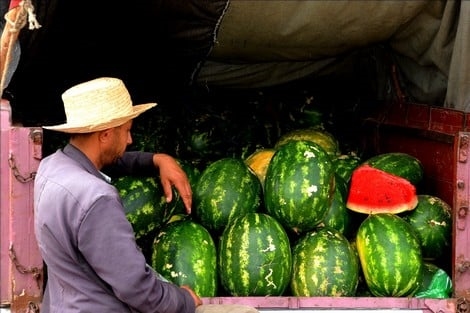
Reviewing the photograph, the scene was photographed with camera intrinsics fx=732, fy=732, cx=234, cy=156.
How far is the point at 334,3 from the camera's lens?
423cm

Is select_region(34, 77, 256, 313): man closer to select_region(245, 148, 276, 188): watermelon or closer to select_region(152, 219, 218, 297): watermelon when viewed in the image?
select_region(152, 219, 218, 297): watermelon

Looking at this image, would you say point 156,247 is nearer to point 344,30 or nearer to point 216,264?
point 216,264

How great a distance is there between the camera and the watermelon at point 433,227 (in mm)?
3736

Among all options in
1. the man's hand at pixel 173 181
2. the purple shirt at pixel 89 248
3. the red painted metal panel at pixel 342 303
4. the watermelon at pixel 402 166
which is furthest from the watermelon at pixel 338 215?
the purple shirt at pixel 89 248

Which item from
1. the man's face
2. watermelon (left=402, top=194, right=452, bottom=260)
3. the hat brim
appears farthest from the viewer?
watermelon (left=402, top=194, right=452, bottom=260)

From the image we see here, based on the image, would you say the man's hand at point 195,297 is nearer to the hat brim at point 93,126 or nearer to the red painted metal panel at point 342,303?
the red painted metal panel at point 342,303

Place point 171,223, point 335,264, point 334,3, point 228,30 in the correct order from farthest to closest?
point 228,30 → point 334,3 → point 171,223 → point 335,264

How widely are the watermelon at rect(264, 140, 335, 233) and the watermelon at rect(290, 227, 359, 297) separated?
5.0 inches

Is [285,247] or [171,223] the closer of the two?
[285,247]

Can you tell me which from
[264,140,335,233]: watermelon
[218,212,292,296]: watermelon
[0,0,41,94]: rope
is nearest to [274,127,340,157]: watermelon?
[264,140,335,233]: watermelon

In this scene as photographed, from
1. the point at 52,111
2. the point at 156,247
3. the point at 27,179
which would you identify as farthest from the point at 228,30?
the point at 27,179

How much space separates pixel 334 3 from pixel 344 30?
377mm

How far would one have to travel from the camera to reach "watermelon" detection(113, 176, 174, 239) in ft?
11.9

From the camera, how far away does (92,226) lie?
2512mm
